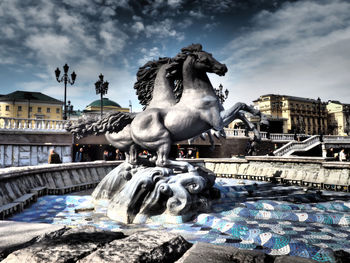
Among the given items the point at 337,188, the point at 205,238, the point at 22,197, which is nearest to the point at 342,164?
the point at 337,188

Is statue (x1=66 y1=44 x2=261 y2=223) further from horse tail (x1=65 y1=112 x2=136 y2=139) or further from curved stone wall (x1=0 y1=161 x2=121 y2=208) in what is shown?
curved stone wall (x1=0 y1=161 x2=121 y2=208)

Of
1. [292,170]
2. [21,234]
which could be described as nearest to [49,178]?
[21,234]

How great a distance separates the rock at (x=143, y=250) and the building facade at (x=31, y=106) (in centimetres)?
5028

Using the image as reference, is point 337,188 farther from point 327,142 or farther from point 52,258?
point 327,142

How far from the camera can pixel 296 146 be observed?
25516 mm

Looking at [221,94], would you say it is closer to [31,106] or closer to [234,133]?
[234,133]

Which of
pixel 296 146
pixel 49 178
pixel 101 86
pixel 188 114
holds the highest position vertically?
pixel 101 86

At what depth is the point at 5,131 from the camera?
15656 millimetres

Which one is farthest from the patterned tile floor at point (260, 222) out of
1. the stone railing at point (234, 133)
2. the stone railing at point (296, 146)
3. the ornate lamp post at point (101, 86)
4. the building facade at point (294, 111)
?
the building facade at point (294, 111)

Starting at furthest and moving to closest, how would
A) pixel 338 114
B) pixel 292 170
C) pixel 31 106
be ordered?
pixel 338 114, pixel 31 106, pixel 292 170

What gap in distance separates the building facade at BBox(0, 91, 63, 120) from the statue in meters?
46.1

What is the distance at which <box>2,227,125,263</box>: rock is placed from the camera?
141 cm

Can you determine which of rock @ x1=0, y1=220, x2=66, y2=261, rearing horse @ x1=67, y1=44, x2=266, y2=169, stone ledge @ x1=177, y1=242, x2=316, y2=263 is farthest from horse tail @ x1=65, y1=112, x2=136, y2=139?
stone ledge @ x1=177, y1=242, x2=316, y2=263

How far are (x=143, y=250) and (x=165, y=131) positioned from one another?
375 cm
